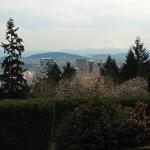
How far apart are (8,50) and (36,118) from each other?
119 ft

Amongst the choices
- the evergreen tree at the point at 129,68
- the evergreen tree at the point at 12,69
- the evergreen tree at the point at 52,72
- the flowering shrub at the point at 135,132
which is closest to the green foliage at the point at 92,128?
the flowering shrub at the point at 135,132

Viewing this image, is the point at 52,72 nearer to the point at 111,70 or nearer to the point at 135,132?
the point at 111,70

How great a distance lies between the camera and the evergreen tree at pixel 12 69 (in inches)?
1991

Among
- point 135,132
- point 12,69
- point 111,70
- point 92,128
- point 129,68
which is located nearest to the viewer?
point 92,128

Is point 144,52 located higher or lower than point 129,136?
higher

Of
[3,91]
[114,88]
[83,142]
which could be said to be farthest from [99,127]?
[114,88]

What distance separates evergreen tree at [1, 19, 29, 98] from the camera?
166 feet

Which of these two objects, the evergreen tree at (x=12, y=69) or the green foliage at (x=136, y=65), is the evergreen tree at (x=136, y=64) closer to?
the green foliage at (x=136, y=65)

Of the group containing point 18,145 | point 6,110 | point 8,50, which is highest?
point 8,50

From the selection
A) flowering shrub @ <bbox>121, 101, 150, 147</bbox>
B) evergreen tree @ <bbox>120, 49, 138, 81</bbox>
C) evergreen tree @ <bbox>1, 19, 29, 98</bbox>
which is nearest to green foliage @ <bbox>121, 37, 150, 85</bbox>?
evergreen tree @ <bbox>120, 49, 138, 81</bbox>

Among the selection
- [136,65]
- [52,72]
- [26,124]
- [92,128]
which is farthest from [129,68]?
[92,128]

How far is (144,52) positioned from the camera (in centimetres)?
7956

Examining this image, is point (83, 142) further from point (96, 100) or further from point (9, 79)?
point (9, 79)

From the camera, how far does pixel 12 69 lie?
5188 cm
